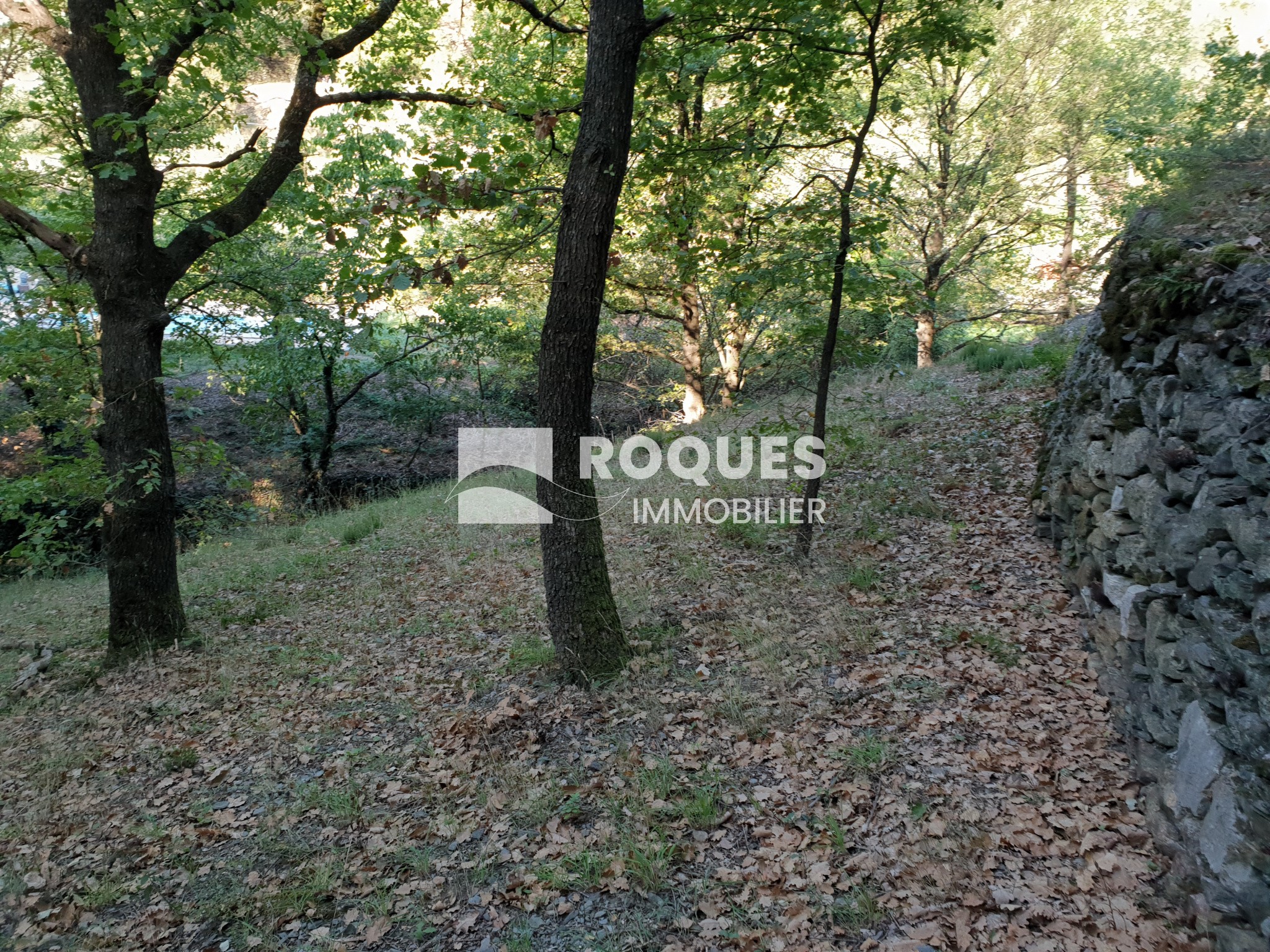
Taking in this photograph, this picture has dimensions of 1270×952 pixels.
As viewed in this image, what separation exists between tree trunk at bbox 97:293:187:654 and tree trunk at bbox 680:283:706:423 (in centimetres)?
889

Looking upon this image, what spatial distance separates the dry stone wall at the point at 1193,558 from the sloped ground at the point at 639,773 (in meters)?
0.27

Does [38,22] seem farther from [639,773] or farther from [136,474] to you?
[639,773]

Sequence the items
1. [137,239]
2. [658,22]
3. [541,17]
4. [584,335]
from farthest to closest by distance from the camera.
A: [137,239] < [541,17] < [584,335] < [658,22]

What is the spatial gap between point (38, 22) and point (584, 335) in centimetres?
573

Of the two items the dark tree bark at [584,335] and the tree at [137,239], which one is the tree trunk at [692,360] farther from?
the dark tree bark at [584,335]

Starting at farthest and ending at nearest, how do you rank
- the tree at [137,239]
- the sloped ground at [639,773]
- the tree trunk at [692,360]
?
the tree trunk at [692,360]
the tree at [137,239]
the sloped ground at [639,773]

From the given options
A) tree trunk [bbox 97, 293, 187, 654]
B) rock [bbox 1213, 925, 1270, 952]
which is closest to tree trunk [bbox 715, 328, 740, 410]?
tree trunk [bbox 97, 293, 187, 654]

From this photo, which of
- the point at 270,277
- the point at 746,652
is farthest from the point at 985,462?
the point at 270,277

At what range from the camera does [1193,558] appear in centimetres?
326

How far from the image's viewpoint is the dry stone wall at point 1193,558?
8.68 feet

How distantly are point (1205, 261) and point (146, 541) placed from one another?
8.05 meters
